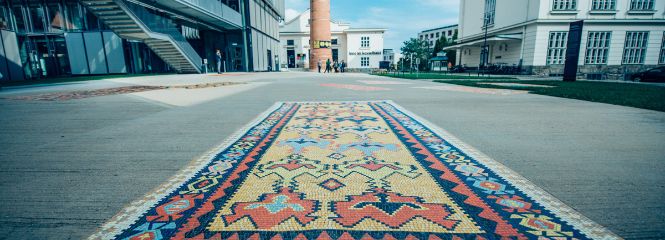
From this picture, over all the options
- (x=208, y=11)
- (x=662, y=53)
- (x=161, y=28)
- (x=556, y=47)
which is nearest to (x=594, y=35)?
(x=556, y=47)

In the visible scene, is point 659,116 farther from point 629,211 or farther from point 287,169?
point 287,169

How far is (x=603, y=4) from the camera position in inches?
869

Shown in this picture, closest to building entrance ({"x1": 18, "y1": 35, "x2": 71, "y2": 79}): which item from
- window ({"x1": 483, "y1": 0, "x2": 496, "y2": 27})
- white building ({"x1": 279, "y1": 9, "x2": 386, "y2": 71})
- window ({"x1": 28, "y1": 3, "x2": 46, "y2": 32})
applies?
window ({"x1": 28, "y1": 3, "x2": 46, "y2": 32})

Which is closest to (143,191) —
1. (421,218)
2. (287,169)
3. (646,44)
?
(287,169)

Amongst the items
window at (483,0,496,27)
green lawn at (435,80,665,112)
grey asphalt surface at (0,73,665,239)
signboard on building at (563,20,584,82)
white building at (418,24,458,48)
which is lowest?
grey asphalt surface at (0,73,665,239)

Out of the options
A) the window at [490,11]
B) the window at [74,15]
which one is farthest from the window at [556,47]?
the window at [74,15]

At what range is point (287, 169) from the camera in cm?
224

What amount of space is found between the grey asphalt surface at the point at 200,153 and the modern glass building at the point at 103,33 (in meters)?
15.2

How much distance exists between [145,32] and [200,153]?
18.8m

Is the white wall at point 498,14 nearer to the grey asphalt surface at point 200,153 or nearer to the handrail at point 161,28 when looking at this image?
the grey asphalt surface at point 200,153

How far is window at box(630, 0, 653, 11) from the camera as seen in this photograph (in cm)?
2217

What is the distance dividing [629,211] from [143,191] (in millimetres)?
2906

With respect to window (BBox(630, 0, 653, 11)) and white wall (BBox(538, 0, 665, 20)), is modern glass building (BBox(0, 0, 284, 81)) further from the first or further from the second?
window (BBox(630, 0, 653, 11))

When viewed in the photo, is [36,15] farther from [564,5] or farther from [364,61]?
[564,5]
